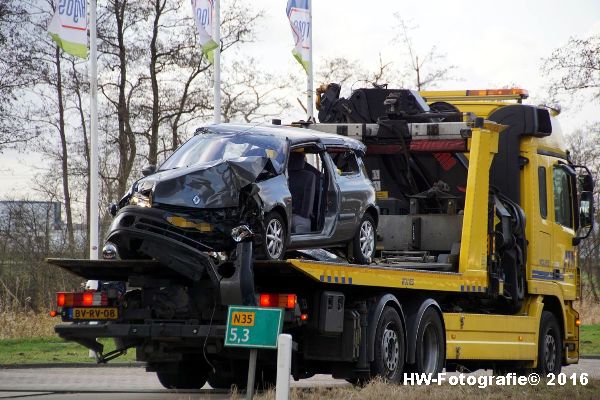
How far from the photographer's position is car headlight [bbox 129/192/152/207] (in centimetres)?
1258

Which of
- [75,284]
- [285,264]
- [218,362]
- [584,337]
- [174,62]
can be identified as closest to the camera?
[285,264]

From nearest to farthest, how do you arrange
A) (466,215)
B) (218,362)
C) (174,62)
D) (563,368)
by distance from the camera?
1. (218,362)
2. (466,215)
3. (563,368)
4. (174,62)

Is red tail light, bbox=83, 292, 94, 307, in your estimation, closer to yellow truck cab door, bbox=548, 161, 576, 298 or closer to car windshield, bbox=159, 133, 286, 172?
car windshield, bbox=159, 133, 286, 172

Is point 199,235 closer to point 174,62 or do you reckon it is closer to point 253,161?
point 253,161

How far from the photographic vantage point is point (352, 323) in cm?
1338

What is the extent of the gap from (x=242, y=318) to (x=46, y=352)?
12.6m

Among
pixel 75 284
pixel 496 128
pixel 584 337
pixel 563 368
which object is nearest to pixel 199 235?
pixel 496 128

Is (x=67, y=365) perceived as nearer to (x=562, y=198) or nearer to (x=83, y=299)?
(x=83, y=299)

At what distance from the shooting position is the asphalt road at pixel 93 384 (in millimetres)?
14266

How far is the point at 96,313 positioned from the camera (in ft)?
43.8

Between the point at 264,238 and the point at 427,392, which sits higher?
the point at 264,238

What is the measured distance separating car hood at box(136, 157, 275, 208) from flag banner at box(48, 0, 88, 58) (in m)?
10.6

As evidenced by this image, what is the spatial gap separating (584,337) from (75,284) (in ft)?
41.2

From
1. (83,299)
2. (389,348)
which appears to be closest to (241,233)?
(83,299)
